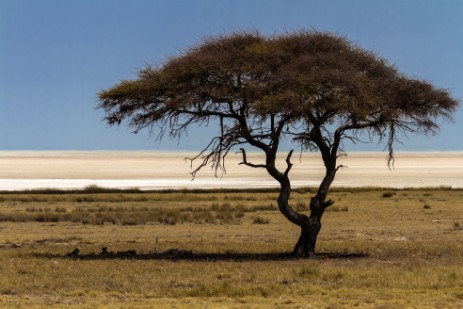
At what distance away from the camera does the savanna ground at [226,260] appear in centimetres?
1702

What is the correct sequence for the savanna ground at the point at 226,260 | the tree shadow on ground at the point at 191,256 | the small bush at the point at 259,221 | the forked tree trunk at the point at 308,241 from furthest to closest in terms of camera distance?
the small bush at the point at 259,221 → the forked tree trunk at the point at 308,241 → the tree shadow on ground at the point at 191,256 → the savanna ground at the point at 226,260

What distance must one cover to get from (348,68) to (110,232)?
14594mm

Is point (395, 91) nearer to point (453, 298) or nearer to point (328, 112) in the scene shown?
point (328, 112)

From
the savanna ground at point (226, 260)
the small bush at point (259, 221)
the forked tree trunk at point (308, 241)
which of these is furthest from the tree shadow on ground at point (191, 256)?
the small bush at point (259, 221)

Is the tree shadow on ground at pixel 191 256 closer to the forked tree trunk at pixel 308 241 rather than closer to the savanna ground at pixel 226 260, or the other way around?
the savanna ground at pixel 226 260

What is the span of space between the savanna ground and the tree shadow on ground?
45 millimetres

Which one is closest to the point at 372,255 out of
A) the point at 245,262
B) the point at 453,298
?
the point at 245,262

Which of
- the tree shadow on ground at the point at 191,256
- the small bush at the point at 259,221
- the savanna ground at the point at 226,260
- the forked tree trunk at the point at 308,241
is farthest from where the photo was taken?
the small bush at the point at 259,221

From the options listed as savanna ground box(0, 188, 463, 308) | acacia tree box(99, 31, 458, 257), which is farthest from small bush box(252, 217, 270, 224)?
acacia tree box(99, 31, 458, 257)

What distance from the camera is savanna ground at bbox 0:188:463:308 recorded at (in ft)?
55.8

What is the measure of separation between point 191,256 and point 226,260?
1514 millimetres

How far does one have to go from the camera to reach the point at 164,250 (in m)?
26.9

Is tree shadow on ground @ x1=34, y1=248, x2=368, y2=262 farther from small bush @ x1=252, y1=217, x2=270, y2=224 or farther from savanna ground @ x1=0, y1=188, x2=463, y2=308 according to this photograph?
small bush @ x1=252, y1=217, x2=270, y2=224

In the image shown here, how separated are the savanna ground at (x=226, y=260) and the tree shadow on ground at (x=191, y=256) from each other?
0.15ft
